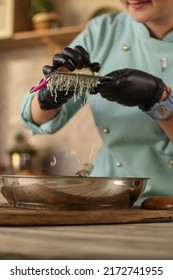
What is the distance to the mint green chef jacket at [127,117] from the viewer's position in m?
1.07

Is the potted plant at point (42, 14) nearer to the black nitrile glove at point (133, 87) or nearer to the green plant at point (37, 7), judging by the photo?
the green plant at point (37, 7)

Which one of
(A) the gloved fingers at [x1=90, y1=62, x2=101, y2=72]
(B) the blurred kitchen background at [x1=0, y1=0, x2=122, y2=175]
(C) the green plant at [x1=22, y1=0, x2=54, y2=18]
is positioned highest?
(C) the green plant at [x1=22, y1=0, x2=54, y2=18]

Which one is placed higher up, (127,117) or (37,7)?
(37,7)

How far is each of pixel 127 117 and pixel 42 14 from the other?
55.0 inches

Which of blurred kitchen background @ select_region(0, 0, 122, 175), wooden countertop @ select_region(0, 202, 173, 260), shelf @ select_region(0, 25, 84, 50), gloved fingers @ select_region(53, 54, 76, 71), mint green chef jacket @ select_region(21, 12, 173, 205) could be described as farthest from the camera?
blurred kitchen background @ select_region(0, 0, 122, 175)

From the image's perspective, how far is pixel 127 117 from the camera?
110 centimetres

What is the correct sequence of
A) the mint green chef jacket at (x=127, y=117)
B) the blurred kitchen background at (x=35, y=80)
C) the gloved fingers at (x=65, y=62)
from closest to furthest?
the gloved fingers at (x=65, y=62) → the mint green chef jacket at (x=127, y=117) → the blurred kitchen background at (x=35, y=80)

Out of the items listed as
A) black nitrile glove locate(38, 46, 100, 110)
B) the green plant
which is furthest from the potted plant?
black nitrile glove locate(38, 46, 100, 110)

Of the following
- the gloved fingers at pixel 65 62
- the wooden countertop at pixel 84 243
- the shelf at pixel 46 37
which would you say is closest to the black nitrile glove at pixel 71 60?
the gloved fingers at pixel 65 62

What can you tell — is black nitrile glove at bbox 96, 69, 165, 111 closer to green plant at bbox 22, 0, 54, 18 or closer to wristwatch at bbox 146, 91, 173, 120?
wristwatch at bbox 146, 91, 173, 120

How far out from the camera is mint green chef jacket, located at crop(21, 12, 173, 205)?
107 centimetres

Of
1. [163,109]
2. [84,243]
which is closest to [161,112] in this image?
[163,109]

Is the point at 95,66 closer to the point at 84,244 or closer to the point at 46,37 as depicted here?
the point at 84,244
